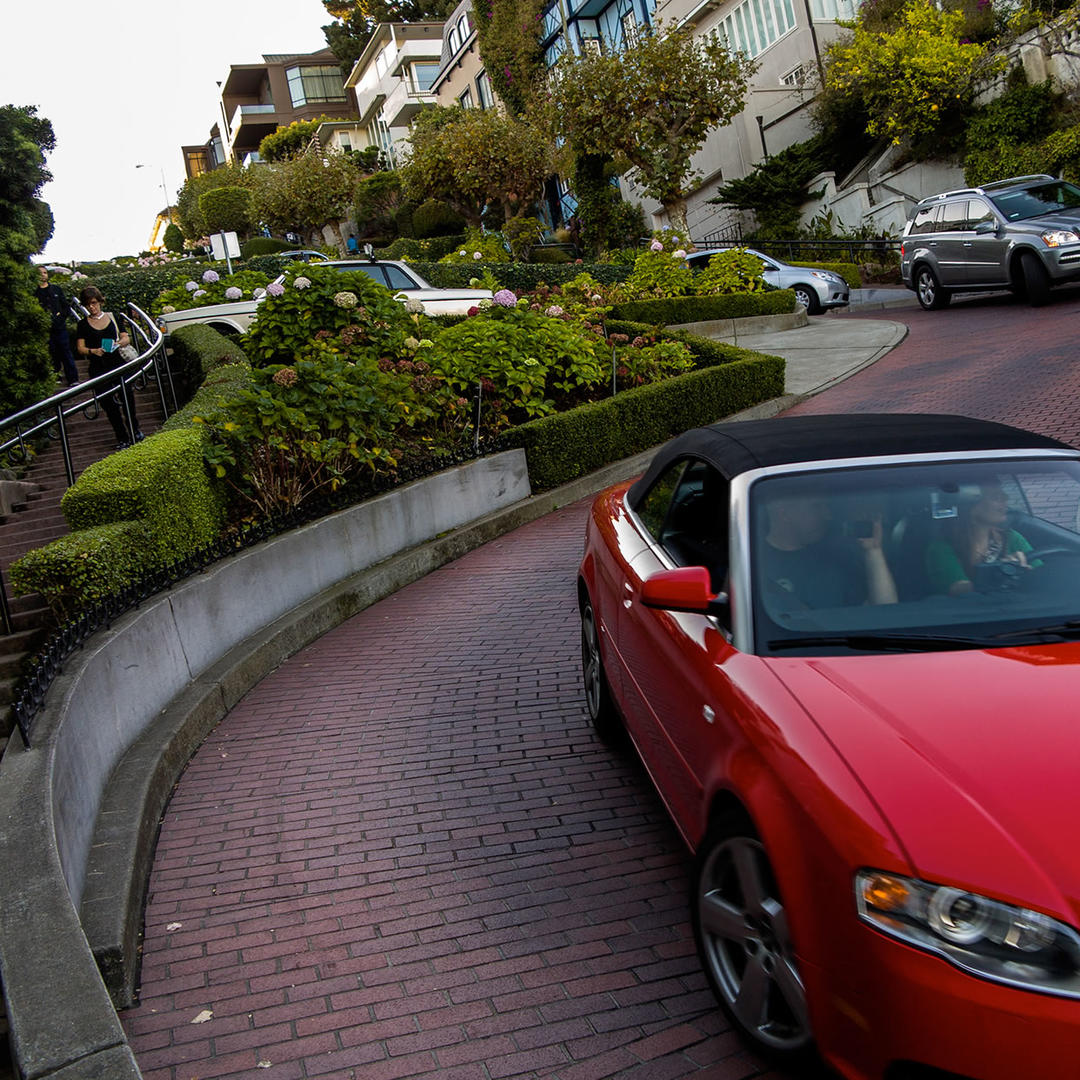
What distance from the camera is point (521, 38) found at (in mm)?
48906

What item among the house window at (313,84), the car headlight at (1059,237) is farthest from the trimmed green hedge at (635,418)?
the house window at (313,84)

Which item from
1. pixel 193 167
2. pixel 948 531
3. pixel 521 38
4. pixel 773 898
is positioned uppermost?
pixel 193 167

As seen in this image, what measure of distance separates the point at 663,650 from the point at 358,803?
206 centimetres

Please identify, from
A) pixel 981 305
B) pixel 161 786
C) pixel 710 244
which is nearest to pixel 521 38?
pixel 710 244

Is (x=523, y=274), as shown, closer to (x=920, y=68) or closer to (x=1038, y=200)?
(x=920, y=68)

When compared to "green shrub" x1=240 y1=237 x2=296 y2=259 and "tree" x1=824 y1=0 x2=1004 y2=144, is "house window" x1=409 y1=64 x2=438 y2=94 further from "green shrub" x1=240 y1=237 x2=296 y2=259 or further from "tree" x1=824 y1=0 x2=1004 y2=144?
"tree" x1=824 y1=0 x2=1004 y2=144

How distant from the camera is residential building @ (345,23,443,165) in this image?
69.6 m

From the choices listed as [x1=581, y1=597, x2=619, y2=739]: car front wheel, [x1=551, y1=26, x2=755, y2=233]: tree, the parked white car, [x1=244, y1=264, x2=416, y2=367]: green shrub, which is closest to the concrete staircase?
the parked white car

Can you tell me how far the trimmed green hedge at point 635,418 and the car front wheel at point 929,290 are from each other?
718 cm

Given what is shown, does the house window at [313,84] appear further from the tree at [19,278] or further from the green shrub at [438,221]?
the tree at [19,278]

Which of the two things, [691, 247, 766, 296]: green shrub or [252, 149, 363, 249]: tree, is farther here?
[252, 149, 363, 249]: tree

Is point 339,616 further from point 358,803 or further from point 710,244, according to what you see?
point 710,244

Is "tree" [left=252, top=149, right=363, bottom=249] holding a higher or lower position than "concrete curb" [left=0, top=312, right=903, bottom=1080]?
higher

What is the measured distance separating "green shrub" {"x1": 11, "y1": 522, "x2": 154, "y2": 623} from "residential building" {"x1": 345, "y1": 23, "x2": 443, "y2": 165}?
64.7 metres
